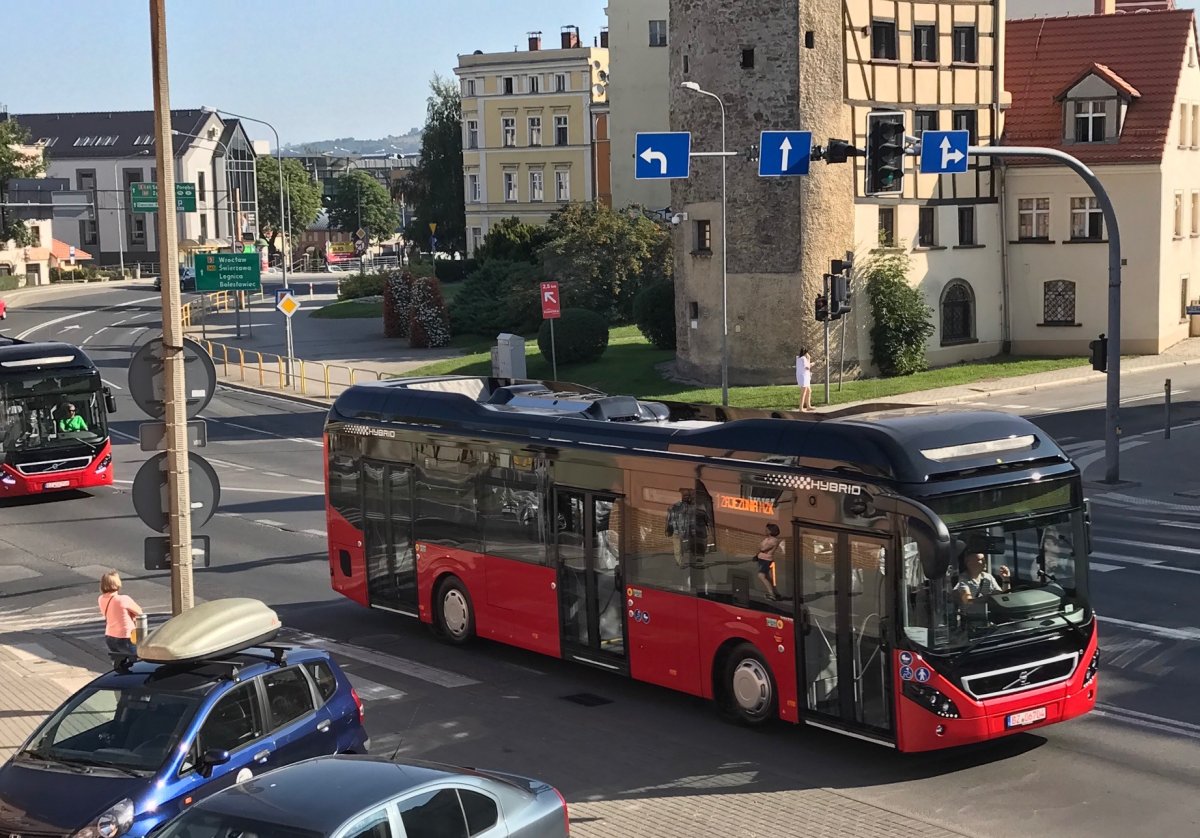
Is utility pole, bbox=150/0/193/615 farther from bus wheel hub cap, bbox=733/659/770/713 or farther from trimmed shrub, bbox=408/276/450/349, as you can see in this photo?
trimmed shrub, bbox=408/276/450/349

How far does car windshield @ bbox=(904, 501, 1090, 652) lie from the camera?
463 inches

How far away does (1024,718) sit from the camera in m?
12.0

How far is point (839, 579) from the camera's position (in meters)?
12.4

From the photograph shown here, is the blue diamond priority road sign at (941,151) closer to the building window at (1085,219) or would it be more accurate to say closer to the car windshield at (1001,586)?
the car windshield at (1001,586)

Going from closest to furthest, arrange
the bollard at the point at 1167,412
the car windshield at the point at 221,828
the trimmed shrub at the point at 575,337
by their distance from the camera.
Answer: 1. the car windshield at the point at 221,828
2. the bollard at the point at 1167,412
3. the trimmed shrub at the point at 575,337

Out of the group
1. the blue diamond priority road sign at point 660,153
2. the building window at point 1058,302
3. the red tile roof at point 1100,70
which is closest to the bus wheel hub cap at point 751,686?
the blue diamond priority road sign at point 660,153

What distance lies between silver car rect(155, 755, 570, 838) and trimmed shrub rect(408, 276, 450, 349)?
50.8 metres

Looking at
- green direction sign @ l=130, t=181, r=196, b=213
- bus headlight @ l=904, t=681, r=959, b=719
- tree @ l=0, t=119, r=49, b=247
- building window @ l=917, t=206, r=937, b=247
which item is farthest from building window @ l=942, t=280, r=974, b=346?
tree @ l=0, t=119, r=49, b=247

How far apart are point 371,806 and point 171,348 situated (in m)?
6.14

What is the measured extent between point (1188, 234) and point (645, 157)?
26177 mm

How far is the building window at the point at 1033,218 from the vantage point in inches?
1889

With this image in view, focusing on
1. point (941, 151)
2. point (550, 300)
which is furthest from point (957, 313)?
point (941, 151)

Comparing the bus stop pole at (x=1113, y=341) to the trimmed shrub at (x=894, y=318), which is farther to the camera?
the trimmed shrub at (x=894, y=318)

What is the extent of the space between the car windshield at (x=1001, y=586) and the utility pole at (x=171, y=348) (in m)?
6.07
